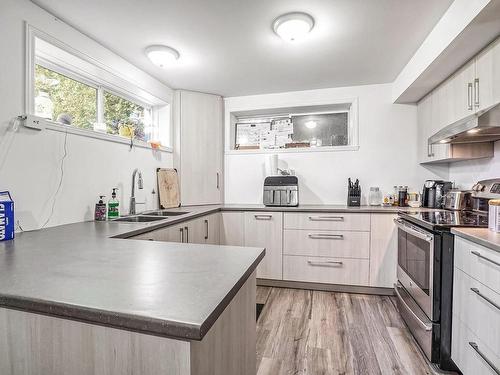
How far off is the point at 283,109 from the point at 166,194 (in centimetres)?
182

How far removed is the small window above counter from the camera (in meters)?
3.38

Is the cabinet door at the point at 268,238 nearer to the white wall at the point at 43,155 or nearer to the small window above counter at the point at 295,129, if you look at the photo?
the small window above counter at the point at 295,129

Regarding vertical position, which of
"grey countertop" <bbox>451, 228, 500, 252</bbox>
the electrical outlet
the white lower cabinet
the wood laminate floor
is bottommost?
the wood laminate floor

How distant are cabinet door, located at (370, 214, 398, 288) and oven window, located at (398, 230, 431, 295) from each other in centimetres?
18

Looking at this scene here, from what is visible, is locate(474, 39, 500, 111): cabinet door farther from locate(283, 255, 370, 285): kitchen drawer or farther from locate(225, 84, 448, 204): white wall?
locate(283, 255, 370, 285): kitchen drawer

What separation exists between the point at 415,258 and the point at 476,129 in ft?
3.18

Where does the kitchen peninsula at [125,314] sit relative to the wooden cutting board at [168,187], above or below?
below

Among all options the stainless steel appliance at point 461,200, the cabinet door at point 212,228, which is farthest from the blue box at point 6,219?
the stainless steel appliance at point 461,200

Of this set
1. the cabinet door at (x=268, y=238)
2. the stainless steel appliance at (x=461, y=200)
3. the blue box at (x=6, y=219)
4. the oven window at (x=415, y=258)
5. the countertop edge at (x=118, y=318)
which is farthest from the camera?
the cabinet door at (x=268, y=238)

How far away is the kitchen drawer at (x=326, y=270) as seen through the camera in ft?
8.89

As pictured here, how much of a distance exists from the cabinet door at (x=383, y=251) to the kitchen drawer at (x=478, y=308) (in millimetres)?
1119

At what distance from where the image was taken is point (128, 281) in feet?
2.53

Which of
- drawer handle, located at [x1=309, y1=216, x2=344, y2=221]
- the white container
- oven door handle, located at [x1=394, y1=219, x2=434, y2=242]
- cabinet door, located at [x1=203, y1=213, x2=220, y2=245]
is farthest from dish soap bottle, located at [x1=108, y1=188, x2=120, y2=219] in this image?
the white container

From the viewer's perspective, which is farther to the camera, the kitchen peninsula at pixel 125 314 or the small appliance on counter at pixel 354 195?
the small appliance on counter at pixel 354 195
